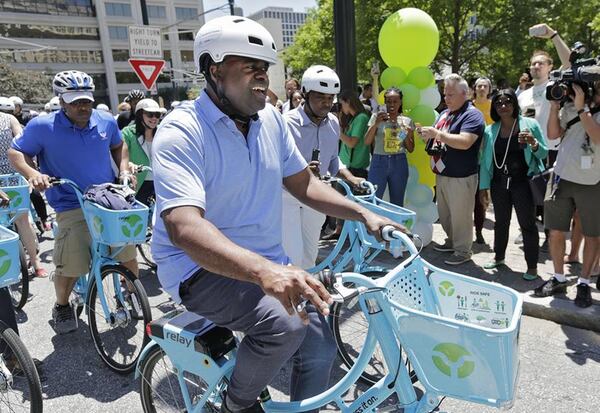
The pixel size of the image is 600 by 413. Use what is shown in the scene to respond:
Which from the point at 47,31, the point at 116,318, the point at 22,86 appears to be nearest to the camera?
the point at 116,318

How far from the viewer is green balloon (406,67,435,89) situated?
5969mm

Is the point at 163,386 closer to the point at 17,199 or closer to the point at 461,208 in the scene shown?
the point at 17,199

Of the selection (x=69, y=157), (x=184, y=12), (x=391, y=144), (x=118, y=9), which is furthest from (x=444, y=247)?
(x=184, y=12)

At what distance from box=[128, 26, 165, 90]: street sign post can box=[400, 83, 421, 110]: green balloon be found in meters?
5.37

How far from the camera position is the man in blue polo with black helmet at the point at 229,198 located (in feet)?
5.94

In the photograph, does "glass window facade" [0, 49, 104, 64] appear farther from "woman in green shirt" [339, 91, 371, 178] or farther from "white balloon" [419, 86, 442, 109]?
"white balloon" [419, 86, 442, 109]

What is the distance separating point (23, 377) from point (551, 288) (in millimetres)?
4208

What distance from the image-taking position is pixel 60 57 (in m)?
59.5

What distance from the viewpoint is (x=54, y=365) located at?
3807 millimetres

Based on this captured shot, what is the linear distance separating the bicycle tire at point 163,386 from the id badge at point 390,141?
4.08 m

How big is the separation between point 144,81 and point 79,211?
5918mm

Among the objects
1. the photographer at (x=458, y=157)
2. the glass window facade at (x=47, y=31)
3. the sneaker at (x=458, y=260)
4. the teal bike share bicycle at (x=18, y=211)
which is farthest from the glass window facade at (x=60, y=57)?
the sneaker at (x=458, y=260)

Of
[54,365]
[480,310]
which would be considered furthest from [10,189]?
[480,310]

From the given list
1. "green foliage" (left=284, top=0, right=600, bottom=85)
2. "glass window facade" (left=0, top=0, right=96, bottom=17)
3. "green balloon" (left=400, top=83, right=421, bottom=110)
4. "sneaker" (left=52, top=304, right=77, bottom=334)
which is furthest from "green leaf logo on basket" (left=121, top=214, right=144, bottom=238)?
"glass window facade" (left=0, top=0, right=96, bottom=17)
